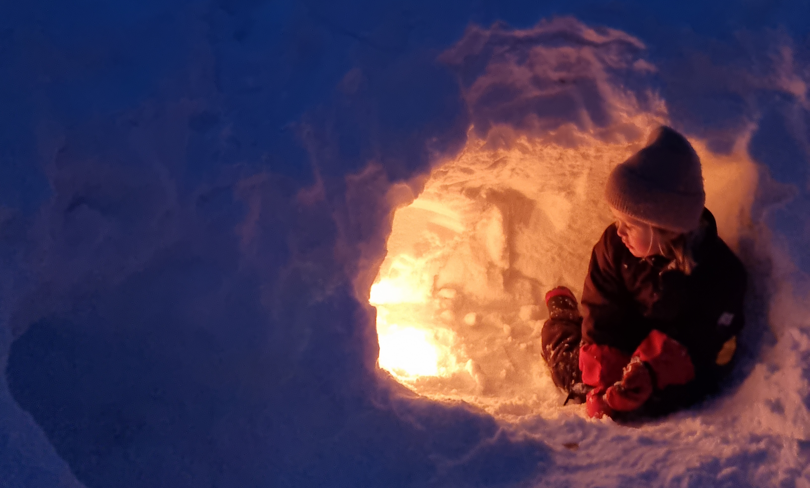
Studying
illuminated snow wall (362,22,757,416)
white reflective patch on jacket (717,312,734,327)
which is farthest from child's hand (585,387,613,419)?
white reflective patch on jacket (717,312,734,327)

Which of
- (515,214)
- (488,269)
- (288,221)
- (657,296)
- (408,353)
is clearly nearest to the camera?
(288,221)

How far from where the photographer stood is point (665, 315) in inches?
90.9

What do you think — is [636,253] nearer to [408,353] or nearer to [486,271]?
[486,271]

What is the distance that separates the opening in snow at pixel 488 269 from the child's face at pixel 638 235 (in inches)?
17.1

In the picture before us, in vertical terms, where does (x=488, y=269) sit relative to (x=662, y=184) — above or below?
above

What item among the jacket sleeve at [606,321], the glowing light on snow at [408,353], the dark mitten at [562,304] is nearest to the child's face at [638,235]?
the jacket sleeve at [606,321]

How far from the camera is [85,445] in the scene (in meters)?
1.73

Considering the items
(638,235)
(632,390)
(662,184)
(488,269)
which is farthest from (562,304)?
(662,184)

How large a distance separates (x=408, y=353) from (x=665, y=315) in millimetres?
1317

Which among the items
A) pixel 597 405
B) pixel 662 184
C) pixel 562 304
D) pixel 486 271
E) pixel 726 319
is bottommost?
pixel 597 405

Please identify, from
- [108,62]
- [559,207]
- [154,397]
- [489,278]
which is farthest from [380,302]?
[108,62]

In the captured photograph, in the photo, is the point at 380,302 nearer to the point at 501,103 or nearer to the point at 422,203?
the point at 422,203

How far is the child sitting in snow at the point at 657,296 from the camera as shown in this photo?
1.96m

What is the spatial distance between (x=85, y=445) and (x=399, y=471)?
0.92m
